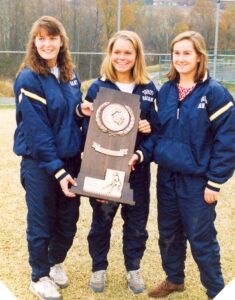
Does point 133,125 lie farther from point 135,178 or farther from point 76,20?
point 76,20

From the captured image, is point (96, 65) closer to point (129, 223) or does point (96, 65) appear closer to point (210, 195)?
point (129, 223)

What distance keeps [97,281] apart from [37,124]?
1.16 m

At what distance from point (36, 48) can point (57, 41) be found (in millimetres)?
127

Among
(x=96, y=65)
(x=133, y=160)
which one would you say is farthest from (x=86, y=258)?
(x=96, y=65)

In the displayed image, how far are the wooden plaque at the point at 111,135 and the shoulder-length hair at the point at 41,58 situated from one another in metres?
0.29

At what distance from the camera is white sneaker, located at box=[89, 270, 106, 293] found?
3.13m

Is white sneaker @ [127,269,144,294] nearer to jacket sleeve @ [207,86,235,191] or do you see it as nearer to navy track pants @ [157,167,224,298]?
navy track pants @ [157,167,224,298]

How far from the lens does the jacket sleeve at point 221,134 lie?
8.36 feet

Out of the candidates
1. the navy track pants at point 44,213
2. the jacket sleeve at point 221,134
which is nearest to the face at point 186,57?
the jacket sleeve at point 221,134

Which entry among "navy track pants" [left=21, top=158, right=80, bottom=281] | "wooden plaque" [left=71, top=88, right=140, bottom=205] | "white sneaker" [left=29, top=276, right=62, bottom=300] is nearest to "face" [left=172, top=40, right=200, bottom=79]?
"wooden plaque" [left=71, top=88, right=140, bottom=205]

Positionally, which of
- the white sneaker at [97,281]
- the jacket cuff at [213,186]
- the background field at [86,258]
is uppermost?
the jacket cuff at [213,186]

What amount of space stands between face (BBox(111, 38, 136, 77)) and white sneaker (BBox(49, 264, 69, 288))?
1393 millimetres

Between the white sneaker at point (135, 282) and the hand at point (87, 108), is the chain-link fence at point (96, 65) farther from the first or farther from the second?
the hand at point (87, 108)

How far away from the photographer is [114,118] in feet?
8.90
